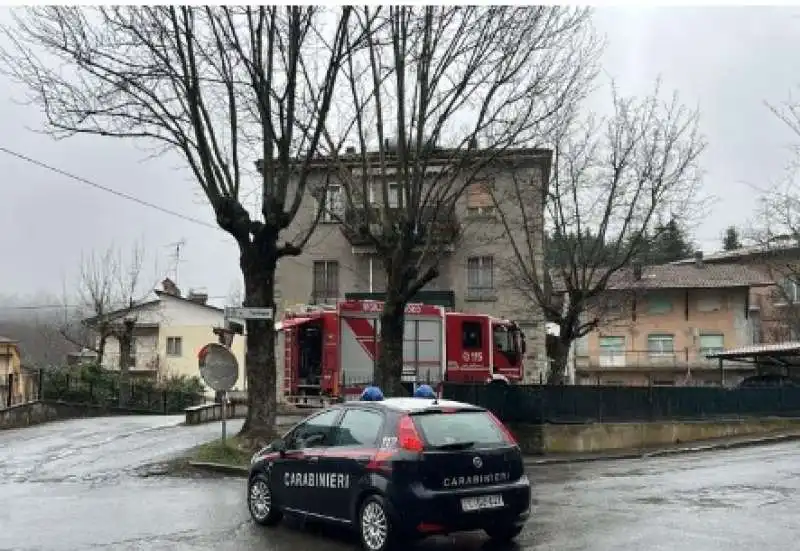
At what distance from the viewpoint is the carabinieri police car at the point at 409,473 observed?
8.14m

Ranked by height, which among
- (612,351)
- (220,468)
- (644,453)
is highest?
(612,351)

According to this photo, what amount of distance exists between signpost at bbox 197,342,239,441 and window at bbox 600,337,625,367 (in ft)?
144

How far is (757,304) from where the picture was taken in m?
67.4

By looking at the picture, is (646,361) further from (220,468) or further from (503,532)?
(503,532)

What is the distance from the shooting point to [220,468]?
15539 millimetres

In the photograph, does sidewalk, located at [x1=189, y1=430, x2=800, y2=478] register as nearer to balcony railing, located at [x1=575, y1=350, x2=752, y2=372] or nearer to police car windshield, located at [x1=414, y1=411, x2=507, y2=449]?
police car windshield, located at [x1=414, y1=411, x2=507, y2=449]

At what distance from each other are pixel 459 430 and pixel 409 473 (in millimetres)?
779

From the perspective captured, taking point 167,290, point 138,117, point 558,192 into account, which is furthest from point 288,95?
point 167,290

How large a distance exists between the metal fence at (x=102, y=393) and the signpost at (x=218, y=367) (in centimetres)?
1593

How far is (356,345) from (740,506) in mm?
15409

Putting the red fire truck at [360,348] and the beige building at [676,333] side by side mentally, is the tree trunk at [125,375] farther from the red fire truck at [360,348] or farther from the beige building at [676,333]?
the beige building at [676,333]

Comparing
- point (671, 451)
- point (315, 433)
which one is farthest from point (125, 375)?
point (315, 433)

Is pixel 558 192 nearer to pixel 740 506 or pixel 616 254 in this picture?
pixel 616 254

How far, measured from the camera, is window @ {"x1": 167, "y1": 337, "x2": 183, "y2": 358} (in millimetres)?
55344
